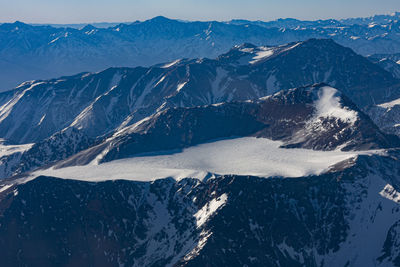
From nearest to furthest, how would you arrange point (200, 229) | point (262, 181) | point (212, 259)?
1. point (212, 259)
2. point (200, 229)
3. point (262, 181)

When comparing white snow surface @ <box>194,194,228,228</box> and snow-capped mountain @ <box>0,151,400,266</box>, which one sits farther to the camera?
white snow surface @ <box>194,194,228,228</box>

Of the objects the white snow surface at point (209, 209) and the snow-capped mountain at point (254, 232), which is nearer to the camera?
the snow-capped mountain at point (254, 232)

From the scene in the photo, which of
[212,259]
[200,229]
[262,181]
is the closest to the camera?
[212,259]

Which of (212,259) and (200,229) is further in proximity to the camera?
(200,229)

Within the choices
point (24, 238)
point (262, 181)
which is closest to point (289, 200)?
point (262, 181)

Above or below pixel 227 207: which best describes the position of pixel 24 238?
below

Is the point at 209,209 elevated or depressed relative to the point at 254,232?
elevated

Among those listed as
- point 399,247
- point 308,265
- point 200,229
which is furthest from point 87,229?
point 399,247

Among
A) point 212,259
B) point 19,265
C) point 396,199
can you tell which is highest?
point 396,199

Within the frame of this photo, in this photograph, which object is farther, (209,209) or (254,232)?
(209,209)

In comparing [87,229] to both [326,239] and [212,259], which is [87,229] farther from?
[326,239]
